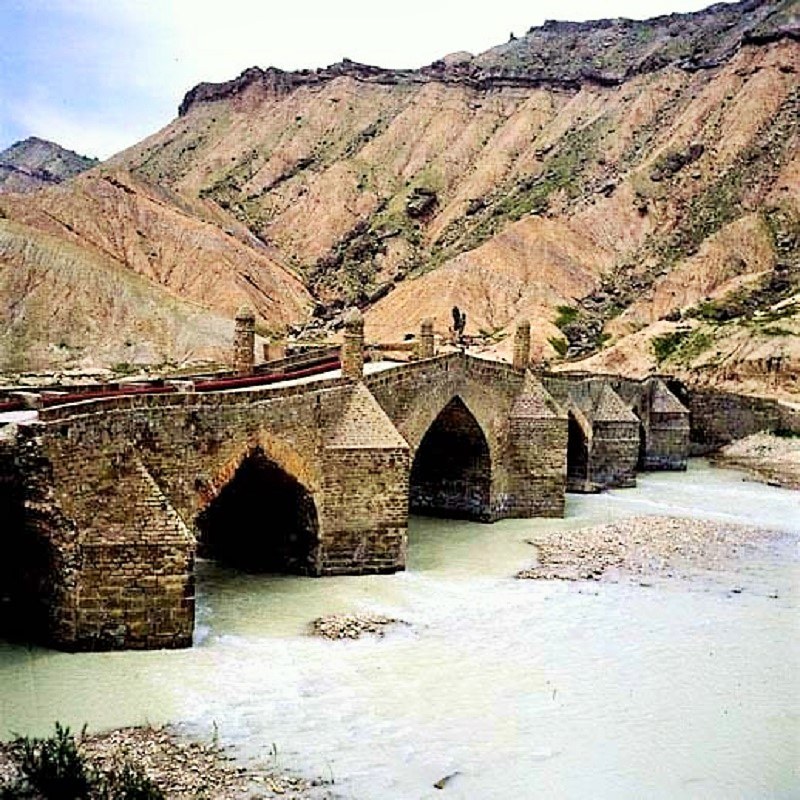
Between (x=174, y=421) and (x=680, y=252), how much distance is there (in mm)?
49798

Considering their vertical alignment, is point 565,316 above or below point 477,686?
above

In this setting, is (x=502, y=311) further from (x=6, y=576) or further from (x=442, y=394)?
(x=6, y=576)

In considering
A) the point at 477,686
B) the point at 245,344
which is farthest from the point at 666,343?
the point at 477,686

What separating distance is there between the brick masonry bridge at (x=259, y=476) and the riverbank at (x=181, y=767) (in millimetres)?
2484

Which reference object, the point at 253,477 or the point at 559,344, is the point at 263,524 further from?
the point at 559,344

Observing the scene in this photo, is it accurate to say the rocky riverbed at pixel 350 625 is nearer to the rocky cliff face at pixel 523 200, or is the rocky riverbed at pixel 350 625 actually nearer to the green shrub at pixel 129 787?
the green shrub at pixel 129 787

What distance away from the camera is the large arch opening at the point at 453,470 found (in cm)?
2323

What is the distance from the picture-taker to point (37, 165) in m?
122

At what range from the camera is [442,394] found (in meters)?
21.7

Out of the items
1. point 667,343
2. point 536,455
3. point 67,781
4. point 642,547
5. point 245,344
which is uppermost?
point 667,343

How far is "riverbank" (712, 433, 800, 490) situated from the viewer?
34.9 meters

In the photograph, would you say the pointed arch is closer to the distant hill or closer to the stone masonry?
the stone masonry

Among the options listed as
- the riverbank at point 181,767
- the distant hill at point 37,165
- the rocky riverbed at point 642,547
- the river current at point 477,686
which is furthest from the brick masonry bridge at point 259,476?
the distant hill at point 37,165

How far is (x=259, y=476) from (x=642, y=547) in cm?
848
